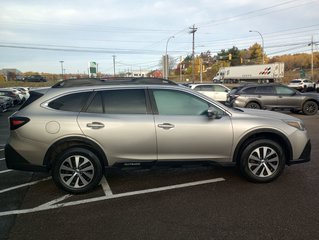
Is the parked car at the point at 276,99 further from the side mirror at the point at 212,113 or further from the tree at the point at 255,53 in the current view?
the tree at the point at 255,53

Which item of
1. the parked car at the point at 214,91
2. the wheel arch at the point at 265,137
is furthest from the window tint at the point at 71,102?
the parked car at the point at 214,91

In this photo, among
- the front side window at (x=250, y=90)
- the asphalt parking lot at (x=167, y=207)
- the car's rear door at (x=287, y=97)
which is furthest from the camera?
the front side window at (x=250, y=90)

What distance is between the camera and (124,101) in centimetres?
527

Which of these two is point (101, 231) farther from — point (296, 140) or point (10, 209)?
point (296, 140)

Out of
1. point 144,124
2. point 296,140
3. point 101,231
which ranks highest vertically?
point 144,124

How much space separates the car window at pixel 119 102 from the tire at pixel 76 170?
691 millimetres

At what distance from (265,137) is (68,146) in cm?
313

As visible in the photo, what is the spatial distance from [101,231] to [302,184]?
327 cm

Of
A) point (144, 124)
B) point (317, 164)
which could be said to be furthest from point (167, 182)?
point (317, 164)

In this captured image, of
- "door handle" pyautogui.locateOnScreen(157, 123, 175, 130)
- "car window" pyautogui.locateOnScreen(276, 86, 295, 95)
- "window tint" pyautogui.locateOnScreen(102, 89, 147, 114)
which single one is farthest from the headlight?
"car window" pyautogui.locateOnScreen(276, 86, 295, 95)

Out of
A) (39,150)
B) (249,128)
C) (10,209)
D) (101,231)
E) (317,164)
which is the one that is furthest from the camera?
(317,164)

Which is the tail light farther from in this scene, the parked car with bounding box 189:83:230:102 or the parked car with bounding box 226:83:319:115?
the parked car with bounding box 189:83:230:102

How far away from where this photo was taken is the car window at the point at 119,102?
17.0ft

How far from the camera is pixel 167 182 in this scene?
5.57 metres
